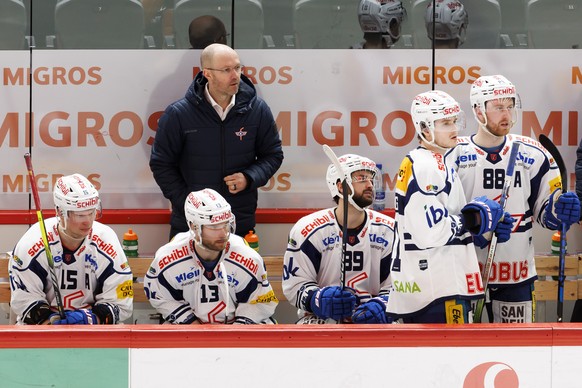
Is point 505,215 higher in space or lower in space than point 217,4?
lower

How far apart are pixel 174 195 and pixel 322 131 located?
1088 mm

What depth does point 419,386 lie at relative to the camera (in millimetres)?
4684

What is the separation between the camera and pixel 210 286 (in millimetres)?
5832

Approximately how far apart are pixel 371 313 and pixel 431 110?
38.7 inches

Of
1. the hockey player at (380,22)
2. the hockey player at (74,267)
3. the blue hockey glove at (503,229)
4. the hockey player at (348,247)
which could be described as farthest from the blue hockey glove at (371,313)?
the hockey player at (380,22)

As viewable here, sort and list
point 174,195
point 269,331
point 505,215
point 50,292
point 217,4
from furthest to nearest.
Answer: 1. point 217,4
2. point 174,195
3. point 50,292
4. point 505,215
5. point 269,331

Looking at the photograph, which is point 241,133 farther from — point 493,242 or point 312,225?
point 493,242

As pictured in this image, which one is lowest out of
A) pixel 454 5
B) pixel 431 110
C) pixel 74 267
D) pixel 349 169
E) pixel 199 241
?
pixel 74 267

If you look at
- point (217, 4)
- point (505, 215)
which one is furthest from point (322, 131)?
point (505, 215)

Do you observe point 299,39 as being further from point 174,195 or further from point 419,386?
point 419,386

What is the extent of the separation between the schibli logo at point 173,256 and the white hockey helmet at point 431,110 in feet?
4.06

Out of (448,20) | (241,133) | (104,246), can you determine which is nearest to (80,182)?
(104,246)

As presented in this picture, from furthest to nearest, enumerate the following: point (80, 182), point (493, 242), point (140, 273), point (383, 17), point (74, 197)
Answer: point (383, 17) → point (140, 273) → point (80, 182) → point (74, 197) → point (493, 242)

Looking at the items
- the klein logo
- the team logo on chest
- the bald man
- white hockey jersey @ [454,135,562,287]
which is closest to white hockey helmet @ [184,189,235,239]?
the team logo on chest
